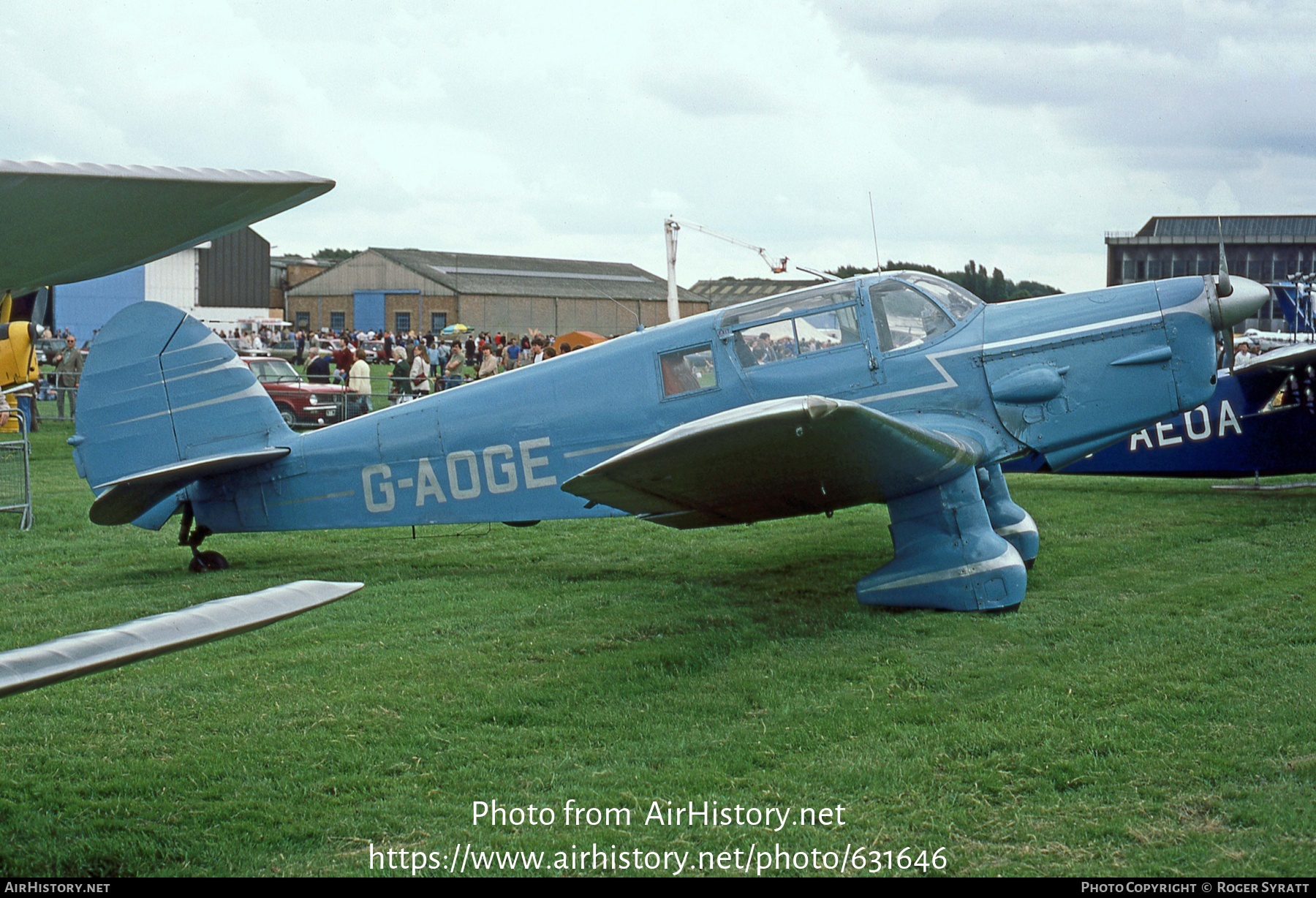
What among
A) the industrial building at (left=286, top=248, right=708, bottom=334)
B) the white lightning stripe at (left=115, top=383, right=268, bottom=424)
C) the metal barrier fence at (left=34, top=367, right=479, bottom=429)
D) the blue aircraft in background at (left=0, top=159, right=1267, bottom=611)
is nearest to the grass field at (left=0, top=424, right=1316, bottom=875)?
the blue aircraft in background at (left=0, top=159, right=1267, bottom=611)

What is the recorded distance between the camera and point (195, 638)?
271 cm

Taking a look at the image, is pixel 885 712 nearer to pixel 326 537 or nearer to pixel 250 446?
pixel 250 446

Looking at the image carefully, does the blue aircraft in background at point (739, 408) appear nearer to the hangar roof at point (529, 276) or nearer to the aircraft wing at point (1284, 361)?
the aircraft wing at point (1284, 361)

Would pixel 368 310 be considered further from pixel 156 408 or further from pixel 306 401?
pixel 156 408

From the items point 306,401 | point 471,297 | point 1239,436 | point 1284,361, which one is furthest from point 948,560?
point 471,297

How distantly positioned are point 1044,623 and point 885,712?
1.90 metres

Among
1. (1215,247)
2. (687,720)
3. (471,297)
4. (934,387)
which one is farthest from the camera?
(471,297)

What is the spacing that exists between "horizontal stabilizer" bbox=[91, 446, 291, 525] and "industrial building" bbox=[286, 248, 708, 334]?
168 ft

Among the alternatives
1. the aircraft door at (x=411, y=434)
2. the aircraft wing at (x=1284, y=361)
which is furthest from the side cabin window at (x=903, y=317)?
the aircraft wing at (x=1284, y=361)

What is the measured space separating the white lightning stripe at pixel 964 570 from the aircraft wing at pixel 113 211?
4926mm

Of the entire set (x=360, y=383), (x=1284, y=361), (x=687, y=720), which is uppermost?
(x=360, y=383)

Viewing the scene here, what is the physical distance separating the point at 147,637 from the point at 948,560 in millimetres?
4770

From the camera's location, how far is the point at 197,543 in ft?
27.2

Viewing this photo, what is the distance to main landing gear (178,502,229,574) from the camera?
822cm
